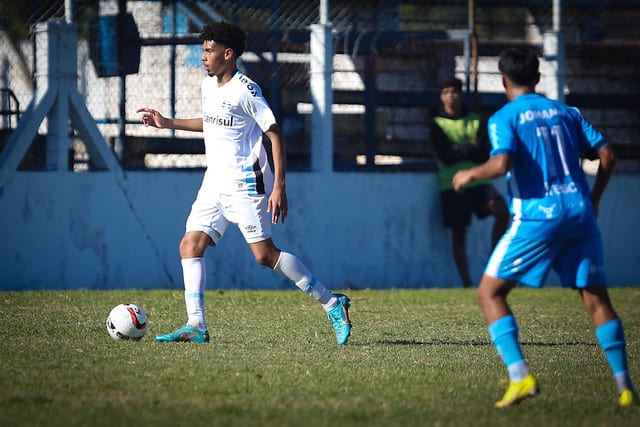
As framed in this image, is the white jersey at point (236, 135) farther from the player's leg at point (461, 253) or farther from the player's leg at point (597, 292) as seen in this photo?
the player's leg at point (461, 253)

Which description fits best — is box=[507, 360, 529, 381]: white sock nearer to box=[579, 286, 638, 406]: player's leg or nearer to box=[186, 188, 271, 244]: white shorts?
box=[579, 286, 638, 406]: player's leg

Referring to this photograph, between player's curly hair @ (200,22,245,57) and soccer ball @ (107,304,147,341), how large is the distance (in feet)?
6.43

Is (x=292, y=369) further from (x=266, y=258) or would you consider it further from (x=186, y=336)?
(x=266, y=258)

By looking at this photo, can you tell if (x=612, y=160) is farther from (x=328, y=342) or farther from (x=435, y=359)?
(x=328, y=342)

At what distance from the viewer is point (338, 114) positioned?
14.6 meters

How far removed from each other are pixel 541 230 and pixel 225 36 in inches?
130

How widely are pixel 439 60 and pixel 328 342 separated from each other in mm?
7273

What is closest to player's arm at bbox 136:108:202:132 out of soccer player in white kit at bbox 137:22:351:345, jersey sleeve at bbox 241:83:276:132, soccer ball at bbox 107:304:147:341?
soccer player in white kit at bbox 137:22:351:345

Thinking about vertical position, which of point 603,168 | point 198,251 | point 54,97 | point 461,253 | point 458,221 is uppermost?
point 54,97

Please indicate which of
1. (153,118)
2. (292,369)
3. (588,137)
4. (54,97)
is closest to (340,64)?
(54,97)

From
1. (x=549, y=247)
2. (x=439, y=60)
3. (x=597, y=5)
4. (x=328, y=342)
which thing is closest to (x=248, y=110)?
(x=328, y=342)

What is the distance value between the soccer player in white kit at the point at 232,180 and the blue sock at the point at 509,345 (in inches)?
101

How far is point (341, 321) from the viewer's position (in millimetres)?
Answer: 8602

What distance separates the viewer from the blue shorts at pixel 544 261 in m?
6.13
